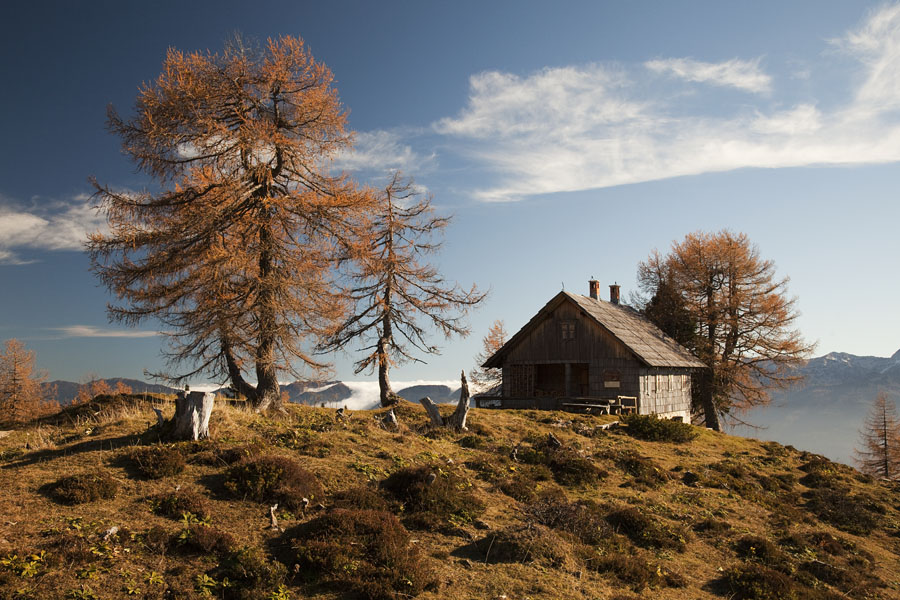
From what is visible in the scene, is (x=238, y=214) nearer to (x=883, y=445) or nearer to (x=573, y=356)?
(x=573, y=356)

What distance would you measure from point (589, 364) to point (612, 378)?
1843 millimetres

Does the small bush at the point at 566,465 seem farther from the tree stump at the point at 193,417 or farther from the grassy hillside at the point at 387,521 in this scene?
the tree stump at the point at 193,417

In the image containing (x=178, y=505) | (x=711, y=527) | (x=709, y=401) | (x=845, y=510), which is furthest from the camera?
(x=709, y=401)

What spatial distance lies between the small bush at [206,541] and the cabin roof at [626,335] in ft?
90.9

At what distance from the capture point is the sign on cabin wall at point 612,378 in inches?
1337

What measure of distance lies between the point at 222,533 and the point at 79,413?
13521mm

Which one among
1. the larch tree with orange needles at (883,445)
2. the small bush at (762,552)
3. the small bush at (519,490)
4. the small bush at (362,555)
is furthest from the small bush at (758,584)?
the larch tree with orange needles at (883,445)

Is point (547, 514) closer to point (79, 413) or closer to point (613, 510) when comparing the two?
point (613, 510)

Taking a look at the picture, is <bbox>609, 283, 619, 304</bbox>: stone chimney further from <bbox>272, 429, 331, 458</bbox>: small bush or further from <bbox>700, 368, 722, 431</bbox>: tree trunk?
<bbox>272, 429, 331, 458</bbox>: small bush

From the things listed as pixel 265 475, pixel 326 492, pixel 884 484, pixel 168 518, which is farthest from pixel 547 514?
pixel 884 484

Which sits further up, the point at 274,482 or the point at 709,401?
the point at 274,482

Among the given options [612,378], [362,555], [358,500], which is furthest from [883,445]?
[362,555]

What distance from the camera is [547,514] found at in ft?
42.1

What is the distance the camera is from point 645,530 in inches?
523
